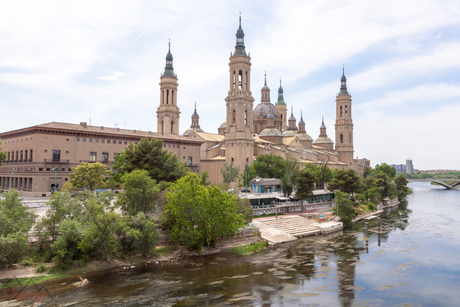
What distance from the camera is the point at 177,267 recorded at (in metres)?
29.3

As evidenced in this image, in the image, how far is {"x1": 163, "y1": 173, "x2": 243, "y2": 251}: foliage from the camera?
32188 millimetres

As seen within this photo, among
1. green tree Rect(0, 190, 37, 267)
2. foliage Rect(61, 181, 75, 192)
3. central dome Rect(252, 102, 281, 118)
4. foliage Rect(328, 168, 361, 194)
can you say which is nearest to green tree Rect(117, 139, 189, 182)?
foliage Rect(61, 181, 75, 192)

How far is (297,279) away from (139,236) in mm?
13879

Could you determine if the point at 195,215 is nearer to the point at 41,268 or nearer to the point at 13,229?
the point at 41,268

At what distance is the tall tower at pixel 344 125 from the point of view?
113438mm

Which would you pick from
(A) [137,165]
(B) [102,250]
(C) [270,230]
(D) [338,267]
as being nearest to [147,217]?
(B) [102,250]

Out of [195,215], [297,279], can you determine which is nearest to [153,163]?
[195,215]

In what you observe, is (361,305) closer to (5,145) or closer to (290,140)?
(5,145)

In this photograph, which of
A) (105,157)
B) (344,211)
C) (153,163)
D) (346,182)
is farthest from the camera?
(346,182)

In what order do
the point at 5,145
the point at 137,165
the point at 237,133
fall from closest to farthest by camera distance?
the point at 137,165 < the point at 5,145 < the point at 237,133

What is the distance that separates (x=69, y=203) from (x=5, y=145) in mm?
41600

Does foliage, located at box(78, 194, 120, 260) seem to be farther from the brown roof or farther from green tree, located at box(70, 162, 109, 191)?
the brown roof

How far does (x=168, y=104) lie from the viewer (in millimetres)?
88375

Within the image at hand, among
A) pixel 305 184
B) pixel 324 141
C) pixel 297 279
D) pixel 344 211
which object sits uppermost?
pixel 324 141
